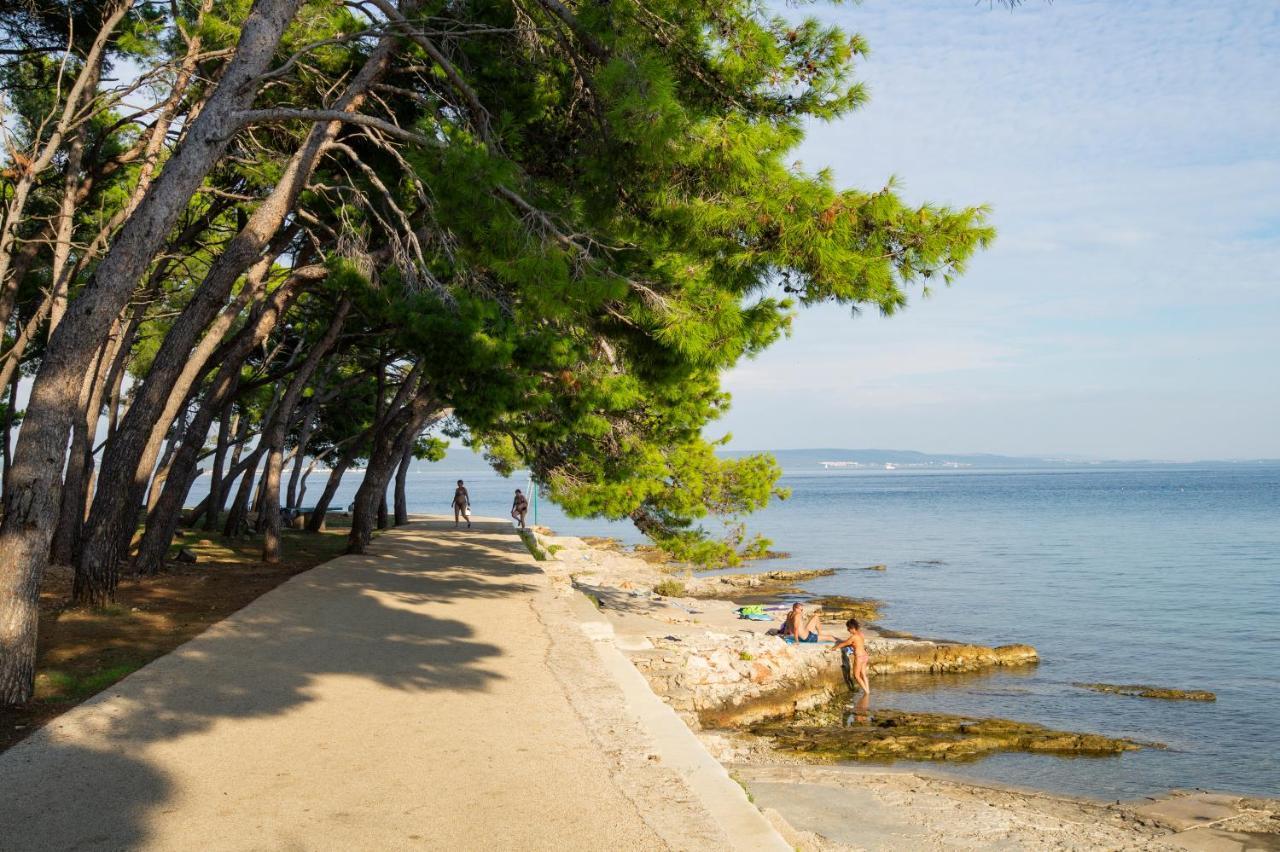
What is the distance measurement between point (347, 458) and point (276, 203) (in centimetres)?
1829

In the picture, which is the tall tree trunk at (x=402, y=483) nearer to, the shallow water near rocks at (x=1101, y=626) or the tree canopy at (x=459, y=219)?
the tree canopy at (x=459, y=219)

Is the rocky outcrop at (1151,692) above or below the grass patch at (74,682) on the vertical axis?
below

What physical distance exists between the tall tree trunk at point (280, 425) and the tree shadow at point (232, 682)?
2.24 meters

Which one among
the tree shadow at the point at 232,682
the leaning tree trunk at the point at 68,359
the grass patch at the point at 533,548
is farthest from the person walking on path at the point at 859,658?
the leaning tree trunk at the point at 68,359

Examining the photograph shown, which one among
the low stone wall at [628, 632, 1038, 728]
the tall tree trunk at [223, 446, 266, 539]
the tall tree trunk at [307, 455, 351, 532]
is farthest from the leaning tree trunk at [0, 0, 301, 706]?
the tall tree trunk at [307, 455, 351, 532]

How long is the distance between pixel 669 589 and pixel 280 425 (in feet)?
41.3

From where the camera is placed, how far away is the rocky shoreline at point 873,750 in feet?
27.6

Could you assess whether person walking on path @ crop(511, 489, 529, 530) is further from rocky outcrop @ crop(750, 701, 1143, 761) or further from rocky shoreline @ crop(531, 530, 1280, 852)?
rocky outcrop @ crop(750, 701, 1143, 761)

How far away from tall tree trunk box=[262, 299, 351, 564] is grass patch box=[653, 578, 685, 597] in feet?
35.7

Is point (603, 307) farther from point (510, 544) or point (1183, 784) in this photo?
point (510, 544)

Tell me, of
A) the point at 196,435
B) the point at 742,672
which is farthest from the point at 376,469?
the point at 742,672

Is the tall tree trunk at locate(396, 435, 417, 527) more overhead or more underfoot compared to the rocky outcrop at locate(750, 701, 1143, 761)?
more overhead

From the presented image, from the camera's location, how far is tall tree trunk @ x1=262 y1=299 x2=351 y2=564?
14609 millimetres

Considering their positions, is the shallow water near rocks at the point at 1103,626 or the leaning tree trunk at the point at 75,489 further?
the leaning tree trunk at the point at 75,489
